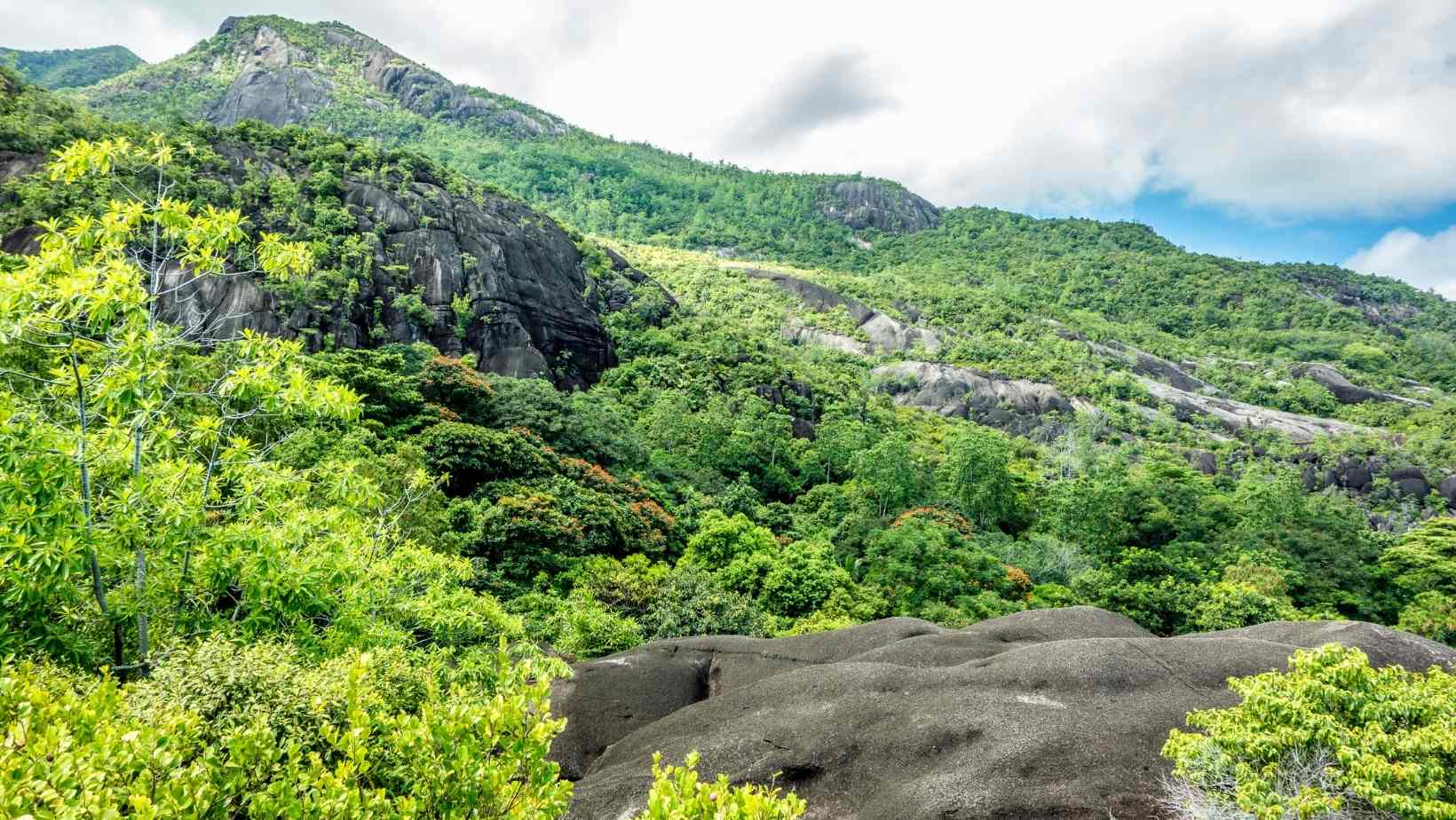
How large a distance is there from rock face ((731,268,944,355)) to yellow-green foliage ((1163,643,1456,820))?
81698 millimetres

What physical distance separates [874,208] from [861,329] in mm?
89855

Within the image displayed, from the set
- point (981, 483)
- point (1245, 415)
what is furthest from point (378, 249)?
point (1245, 415)

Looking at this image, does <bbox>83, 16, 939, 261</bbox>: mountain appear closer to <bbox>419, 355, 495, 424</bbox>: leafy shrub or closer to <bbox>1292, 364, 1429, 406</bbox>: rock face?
<bbox>1292, 364, 1429, 406</bbox>: rock face

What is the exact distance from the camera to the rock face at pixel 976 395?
244 feet

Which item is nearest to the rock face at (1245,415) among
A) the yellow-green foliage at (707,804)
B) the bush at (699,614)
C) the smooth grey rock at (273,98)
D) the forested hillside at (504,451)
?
the forested hillside at (504,451)

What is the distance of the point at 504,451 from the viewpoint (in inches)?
1097

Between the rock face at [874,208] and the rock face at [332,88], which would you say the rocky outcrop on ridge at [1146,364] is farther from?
the rock face at [332,88]

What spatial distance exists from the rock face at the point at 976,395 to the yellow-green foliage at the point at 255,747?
7458 cm

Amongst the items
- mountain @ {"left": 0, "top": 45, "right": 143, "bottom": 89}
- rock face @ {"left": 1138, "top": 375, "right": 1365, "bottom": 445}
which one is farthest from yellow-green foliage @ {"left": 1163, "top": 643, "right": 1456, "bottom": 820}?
mountain @ {"left": 0, "top": 45, "right": 143, "bottom": 89}

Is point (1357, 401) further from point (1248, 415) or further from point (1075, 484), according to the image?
point (1075, 484)

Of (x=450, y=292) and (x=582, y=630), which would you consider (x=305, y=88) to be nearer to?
(x=450, y=292)

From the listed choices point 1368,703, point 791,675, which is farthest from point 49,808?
point 791,675

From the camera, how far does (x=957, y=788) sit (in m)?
Result: 8.34

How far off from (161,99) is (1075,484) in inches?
5920
